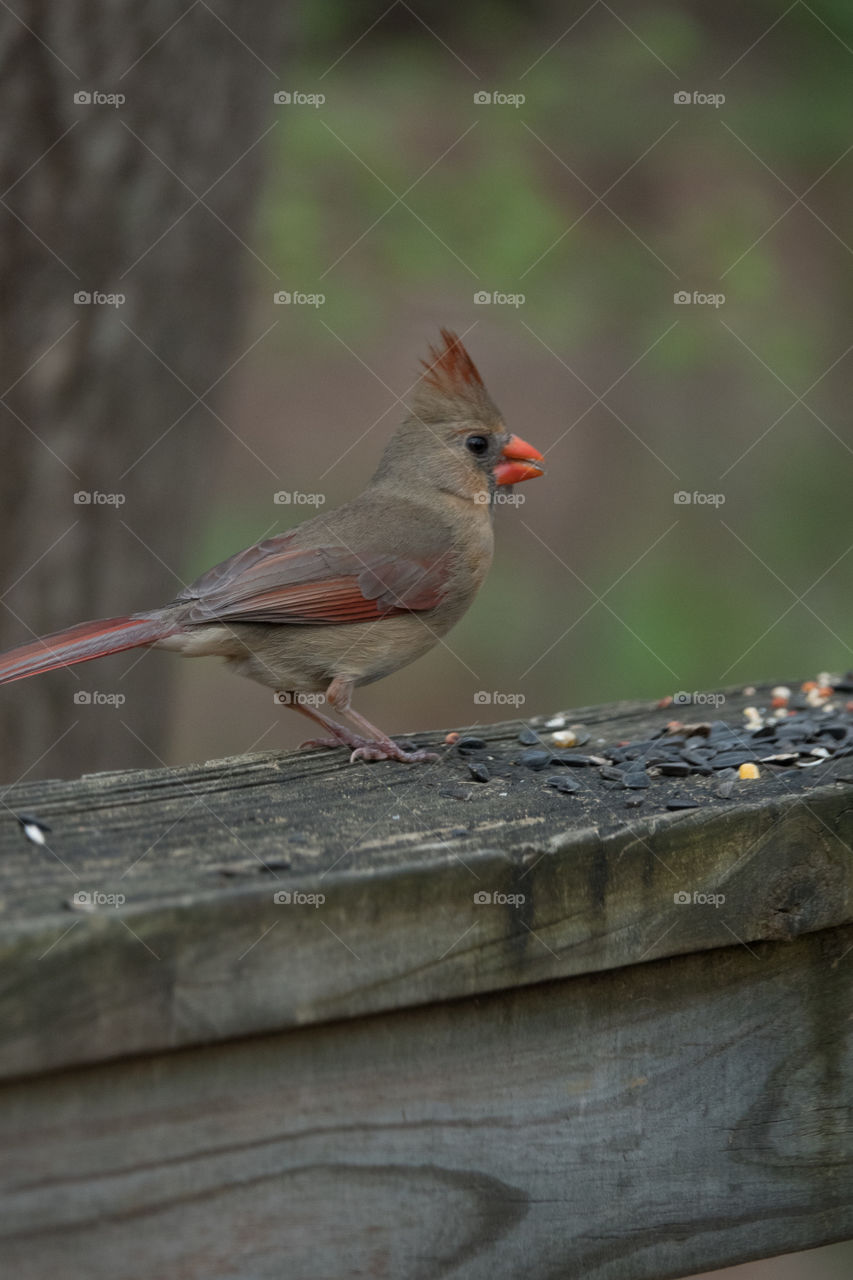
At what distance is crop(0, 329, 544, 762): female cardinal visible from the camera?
3344 mm

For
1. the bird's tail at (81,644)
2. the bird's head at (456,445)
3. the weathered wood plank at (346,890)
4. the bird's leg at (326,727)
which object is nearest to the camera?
the weathered wood plank at (346,890)

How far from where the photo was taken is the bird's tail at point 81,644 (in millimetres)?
2717

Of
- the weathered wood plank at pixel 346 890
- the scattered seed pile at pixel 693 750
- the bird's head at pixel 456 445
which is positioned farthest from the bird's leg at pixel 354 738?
the bird's head at pixel 456 445

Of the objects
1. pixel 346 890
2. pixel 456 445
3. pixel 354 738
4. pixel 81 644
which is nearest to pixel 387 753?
pixel 354 738

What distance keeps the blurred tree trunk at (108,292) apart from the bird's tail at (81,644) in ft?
2.74

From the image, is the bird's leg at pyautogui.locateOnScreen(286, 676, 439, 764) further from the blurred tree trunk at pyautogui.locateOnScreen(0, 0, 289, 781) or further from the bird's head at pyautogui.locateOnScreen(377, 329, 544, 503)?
the blurred tree trunk at pyautogui.locateOnScreen(0, 0, 289, 781)

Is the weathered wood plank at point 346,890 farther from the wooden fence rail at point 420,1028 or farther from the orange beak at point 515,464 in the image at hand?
the orange beak at point 515,464

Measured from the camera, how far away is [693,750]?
2396mm

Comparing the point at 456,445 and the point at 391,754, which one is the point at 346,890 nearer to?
the point at 391,754

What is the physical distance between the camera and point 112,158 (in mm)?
3736

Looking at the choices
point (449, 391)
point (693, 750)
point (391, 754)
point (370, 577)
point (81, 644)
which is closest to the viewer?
point (693, 750)

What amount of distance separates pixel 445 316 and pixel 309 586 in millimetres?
4156

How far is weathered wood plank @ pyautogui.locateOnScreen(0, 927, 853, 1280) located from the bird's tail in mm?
1387

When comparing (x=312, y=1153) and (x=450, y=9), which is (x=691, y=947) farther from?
(x=450, y=9)
